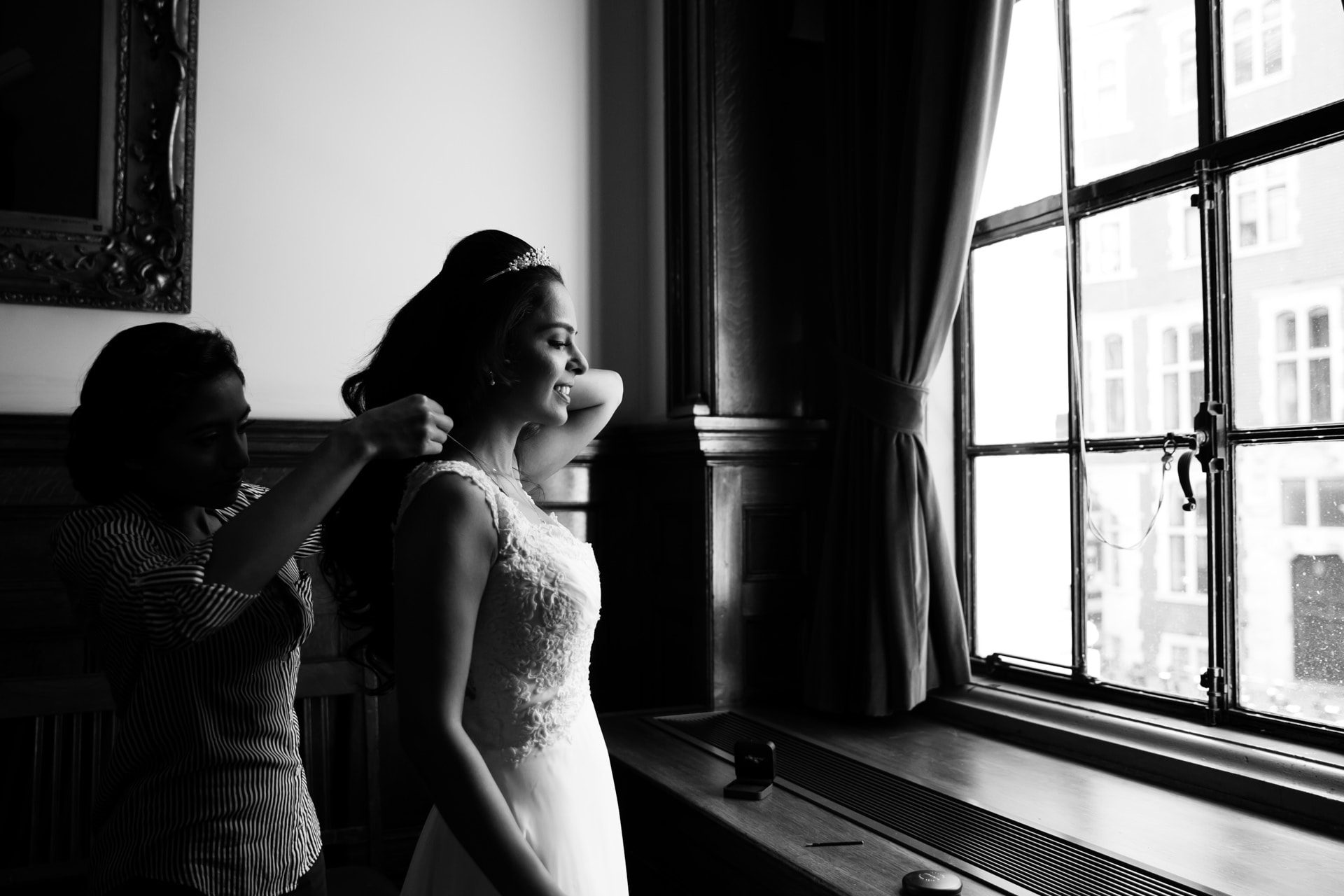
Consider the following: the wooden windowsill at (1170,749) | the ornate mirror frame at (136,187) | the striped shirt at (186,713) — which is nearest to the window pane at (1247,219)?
the wooden windowsill at (1170,749)

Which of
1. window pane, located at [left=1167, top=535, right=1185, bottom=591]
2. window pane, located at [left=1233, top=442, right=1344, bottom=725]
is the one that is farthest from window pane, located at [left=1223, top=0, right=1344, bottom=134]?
window pane, located at [left=1167, top=535, right=1185, bottom=591]

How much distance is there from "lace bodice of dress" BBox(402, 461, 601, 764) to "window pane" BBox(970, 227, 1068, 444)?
5.44 ft

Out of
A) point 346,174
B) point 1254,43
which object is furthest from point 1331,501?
point 346,174

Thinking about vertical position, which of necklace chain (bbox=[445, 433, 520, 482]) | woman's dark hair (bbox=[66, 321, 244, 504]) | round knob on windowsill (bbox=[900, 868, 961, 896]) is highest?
woman's dark hair (bbox=[66, 321, 244, 504])

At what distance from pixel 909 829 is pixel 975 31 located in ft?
5.80

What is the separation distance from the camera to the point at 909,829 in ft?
6.07

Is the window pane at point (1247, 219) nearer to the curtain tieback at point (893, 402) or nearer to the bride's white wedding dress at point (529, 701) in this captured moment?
the curtain tieback at point (893, 402)

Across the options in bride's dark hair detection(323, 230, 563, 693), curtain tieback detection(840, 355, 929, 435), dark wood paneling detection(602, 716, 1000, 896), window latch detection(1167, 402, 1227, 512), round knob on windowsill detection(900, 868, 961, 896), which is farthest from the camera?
curtain tieback detection(840, 355, 929, 435)

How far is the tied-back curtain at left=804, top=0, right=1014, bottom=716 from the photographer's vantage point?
2516 mm

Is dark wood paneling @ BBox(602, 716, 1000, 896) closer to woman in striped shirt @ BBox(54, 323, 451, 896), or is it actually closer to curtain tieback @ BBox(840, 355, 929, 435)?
woman in striped shirt @ BBox(54, 323, 451, 896)

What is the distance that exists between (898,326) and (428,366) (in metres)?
1.48

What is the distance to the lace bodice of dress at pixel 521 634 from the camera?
1.31m

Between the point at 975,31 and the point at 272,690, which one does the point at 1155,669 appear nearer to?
the point at 975,31

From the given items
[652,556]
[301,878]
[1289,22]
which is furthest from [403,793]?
[1289,22]
